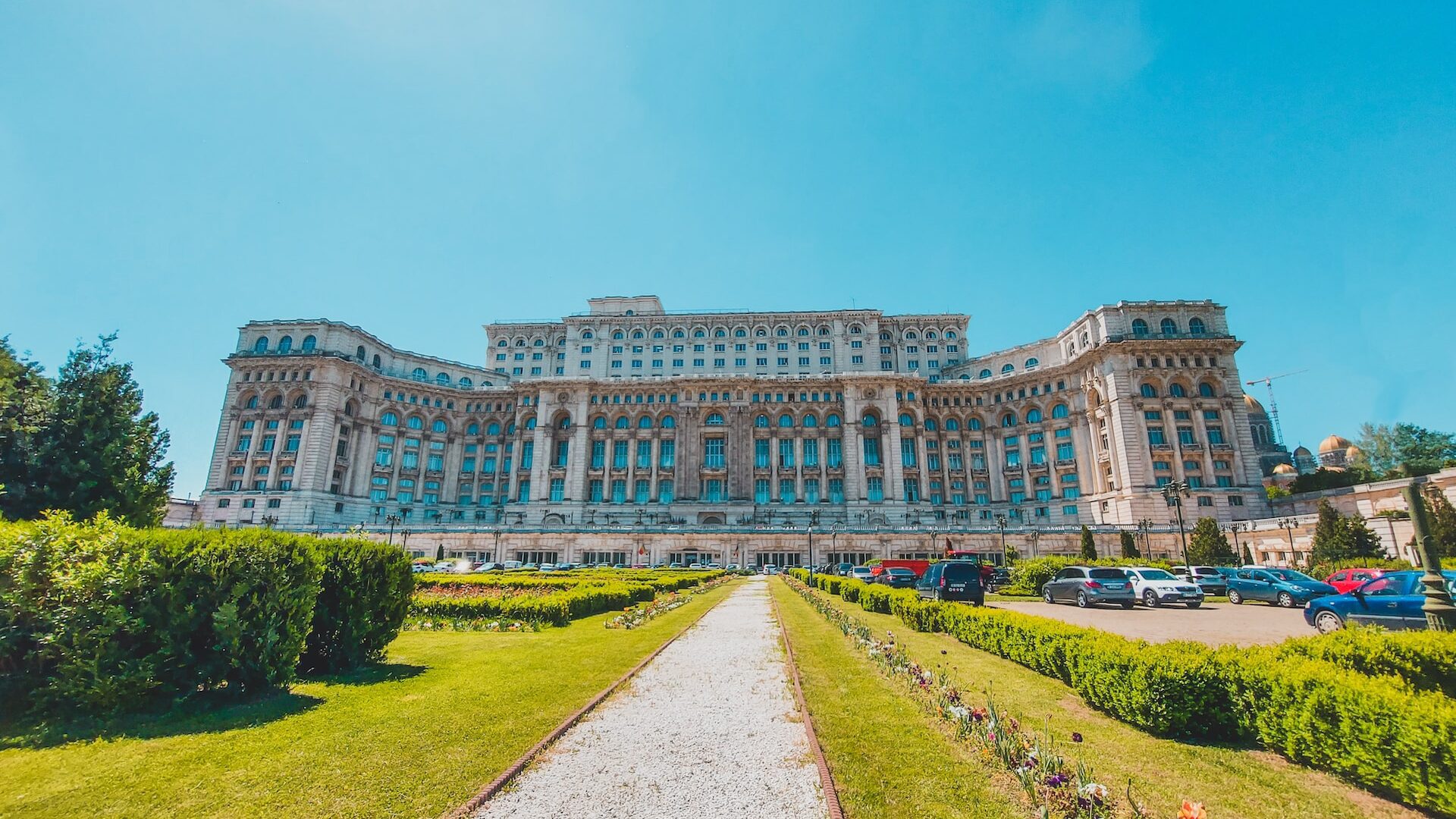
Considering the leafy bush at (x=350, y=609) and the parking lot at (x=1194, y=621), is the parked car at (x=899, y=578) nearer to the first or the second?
the parking lot at (x=1194, y=621)

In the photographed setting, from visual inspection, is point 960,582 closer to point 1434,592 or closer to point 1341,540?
point 1434,592

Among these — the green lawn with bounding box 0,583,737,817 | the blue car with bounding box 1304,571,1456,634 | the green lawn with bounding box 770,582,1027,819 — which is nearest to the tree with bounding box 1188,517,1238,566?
the blue car with bounding box 1304,571,1456,634

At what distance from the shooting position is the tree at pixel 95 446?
18.0 m

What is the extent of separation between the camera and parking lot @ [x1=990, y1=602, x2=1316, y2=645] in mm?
15836

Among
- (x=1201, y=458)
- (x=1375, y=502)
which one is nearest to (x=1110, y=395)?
(x=1201, y=458)

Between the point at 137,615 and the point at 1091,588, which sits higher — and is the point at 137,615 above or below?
above

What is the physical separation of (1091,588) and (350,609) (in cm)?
2583

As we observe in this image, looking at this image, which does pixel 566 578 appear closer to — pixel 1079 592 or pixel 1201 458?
pixel 1079 592

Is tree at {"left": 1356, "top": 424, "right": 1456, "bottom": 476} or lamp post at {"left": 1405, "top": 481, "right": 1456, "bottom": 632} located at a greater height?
tree at {"left": 1356, "top": 424, "right": 1456, "bottom": 476}

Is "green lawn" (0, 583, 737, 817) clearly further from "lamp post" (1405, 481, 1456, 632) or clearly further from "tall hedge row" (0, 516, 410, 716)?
"lamp post" (1405, 481, 1456, 632)

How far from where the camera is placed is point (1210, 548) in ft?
150

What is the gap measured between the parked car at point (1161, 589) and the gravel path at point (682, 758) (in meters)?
20.9

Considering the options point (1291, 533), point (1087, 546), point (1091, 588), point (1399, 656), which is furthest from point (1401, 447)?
point (1399, 656)

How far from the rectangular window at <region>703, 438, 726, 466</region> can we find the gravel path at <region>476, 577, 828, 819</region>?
215 ft
